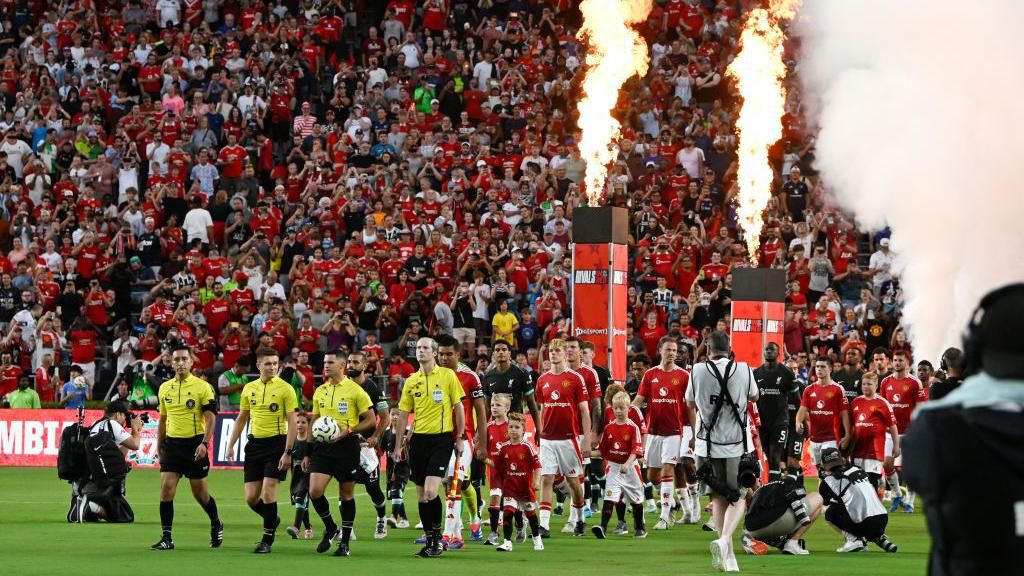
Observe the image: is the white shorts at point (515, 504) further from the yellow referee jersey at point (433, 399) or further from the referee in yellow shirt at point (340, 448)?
the referee in yellow shirt at point (340, 448)

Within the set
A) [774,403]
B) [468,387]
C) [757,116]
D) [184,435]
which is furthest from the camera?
[757,116]

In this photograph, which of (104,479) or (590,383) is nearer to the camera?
(590,383)

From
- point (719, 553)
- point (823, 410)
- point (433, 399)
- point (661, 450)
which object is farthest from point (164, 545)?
point (823, 410)

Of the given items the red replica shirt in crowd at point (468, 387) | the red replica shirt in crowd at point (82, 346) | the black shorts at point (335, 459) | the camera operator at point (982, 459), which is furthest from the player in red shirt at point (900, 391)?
the red replica shirt in crowd at point (82, 346)

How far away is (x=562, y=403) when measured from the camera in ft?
55.6

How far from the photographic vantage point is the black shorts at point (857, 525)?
15500 millimetres

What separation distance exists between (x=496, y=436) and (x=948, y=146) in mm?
12816

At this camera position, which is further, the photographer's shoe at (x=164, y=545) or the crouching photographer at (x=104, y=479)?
the crouching photographer at (x=104, y=479)

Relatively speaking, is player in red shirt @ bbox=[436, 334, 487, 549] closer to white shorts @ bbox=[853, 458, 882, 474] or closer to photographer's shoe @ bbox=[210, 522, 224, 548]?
photographer's shoe @ bbox=[210, 522, 224, 548]

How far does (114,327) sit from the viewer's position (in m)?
32.1

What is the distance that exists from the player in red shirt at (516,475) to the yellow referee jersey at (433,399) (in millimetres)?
1135

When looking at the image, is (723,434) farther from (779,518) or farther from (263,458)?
(263,458)

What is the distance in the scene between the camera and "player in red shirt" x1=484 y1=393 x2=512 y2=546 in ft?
52.7

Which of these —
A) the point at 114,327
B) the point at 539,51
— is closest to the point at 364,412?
the point at 114,327
